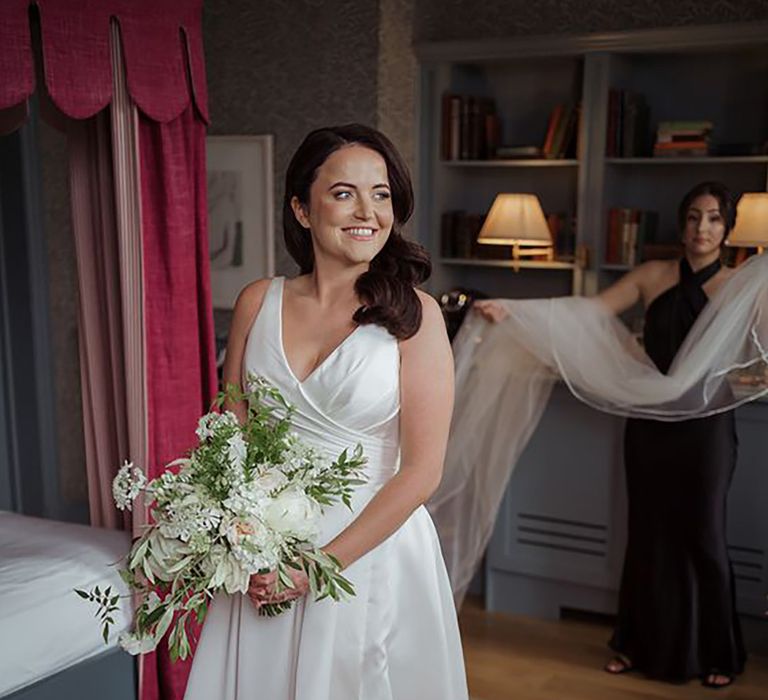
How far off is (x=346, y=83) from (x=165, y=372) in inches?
88.2

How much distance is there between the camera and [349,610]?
77.3 inches

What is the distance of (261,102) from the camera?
4.84 metres

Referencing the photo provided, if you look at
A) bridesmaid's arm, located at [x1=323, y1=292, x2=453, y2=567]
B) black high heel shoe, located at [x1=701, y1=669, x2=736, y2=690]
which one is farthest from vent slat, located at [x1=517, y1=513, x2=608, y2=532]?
bridesmaid's arm, located at [x1=323, y1=292, x2=453, y2=567]

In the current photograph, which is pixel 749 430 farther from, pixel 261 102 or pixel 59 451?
pixel 59 451

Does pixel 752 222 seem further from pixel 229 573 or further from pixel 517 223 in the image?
pixel 229 573

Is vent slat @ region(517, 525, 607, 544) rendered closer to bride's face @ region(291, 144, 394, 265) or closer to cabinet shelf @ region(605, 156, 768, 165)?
cabinet shelf @ region(605, 156, 768, 165)

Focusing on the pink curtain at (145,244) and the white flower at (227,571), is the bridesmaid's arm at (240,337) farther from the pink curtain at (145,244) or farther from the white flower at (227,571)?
the pink curtain at (145,244)

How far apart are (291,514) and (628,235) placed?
3359mm

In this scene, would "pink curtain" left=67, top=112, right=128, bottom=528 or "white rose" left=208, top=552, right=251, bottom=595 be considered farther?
"pink curtain" left=67, top=112, right=128, bottom=528

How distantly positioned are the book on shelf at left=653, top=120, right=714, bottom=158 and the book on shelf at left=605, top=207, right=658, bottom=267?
0.28 m

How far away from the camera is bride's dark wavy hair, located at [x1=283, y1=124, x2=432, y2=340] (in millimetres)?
1941

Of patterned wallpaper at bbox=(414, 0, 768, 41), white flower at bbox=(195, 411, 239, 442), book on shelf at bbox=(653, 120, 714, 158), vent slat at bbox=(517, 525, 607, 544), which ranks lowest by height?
vent slat at bbox=(517, 525, 607, 544)

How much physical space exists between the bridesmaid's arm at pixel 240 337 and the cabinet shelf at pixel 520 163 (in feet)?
9.68

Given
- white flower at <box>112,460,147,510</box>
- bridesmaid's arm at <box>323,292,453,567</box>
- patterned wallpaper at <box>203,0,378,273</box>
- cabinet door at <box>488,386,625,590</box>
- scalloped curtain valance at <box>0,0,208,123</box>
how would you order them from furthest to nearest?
patterned wallpaper at <box>203,0,378,273</box>
cabinet door at <box>488,386,625,590</box>
scalloped curtain valance at <box>0,0,208,123</box>
bridesmaid's arm at <box>323,292,453,567</box>
white flower at <box>112,460,147,510</box>
